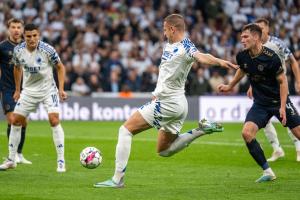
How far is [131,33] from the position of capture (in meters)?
29.4

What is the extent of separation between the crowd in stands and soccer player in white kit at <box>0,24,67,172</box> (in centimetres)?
1334

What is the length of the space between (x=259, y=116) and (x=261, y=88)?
1.45ft

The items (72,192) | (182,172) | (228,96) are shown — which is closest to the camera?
(72,192)

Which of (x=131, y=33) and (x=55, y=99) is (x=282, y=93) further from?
(x=131, y=33)

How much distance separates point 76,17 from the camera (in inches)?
1161

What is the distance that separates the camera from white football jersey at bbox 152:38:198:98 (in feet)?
36.0

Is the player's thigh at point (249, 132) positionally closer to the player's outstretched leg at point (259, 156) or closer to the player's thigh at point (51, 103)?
the player's outstretched leg at point (259, 156)

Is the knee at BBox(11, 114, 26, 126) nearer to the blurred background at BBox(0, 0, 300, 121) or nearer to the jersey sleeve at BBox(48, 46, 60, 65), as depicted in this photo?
the jersey sleeve at BBox(48, 46, 60, 65)

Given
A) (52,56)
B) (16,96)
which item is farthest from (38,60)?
(16,96)

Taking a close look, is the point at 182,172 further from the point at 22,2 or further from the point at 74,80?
the point at 22,2

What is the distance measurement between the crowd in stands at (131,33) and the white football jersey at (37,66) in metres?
13.4

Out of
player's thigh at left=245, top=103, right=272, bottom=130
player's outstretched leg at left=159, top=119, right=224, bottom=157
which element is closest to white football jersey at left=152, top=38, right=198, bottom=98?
player's outstretched leg at left=159, top=119, right=224, bottom=157

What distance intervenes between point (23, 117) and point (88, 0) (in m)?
17.6

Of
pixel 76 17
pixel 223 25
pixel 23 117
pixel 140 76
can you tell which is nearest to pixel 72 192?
pixel 23 117
